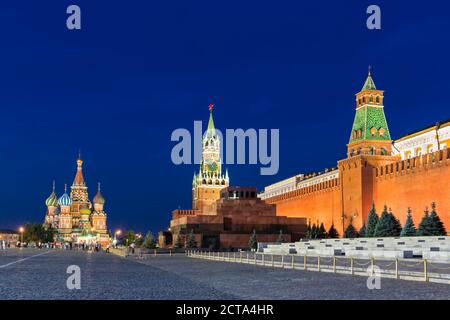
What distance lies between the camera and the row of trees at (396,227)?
33.0 m

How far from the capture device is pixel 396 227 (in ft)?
121

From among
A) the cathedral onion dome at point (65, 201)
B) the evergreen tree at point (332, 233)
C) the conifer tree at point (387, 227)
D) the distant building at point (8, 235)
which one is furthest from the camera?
the distant building at point (8, 235)

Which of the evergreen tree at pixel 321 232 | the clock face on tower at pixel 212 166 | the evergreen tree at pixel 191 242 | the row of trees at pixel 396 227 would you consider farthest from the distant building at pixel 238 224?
the clock face on tower at pixel 212 166

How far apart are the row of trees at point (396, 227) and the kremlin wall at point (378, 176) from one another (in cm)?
219

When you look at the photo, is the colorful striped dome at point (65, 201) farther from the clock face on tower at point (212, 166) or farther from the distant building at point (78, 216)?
the clock face on tower at point (212, 166)

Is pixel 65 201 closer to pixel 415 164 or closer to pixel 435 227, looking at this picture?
pixel 415 164

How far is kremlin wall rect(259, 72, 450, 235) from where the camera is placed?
38031mm

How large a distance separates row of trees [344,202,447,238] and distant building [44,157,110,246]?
2623 inches

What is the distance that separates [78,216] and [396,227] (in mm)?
77921

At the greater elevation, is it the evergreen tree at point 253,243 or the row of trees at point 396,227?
the row of trees at point 396,227

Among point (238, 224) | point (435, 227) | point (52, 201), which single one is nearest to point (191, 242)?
point (238, 224)

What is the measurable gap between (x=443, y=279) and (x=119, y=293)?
6485 mm
